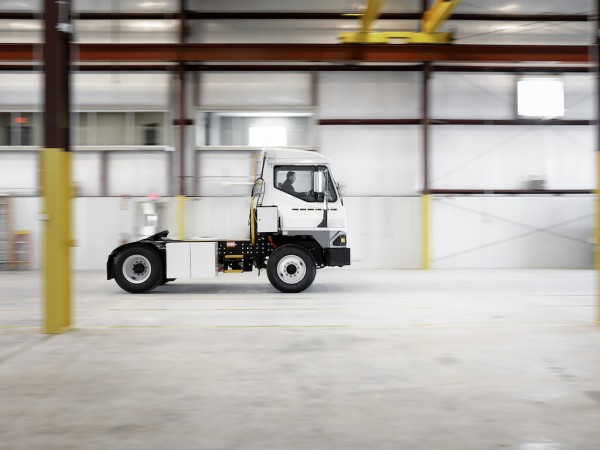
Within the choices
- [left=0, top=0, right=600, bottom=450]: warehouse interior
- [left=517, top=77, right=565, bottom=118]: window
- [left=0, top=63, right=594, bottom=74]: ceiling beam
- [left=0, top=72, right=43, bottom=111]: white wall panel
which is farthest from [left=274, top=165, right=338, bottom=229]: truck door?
[left=0, top=72, right=43, bottom=111]: white wall panel

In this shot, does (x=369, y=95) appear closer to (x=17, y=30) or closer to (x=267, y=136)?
(x=267, y=136)

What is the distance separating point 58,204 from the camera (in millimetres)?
6730

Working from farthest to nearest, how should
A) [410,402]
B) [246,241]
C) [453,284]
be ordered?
1. [453,284]
2. [246,241]
3. [410,402]

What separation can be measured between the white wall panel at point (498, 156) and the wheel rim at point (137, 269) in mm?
9585

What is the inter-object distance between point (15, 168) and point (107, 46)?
491 centimetres

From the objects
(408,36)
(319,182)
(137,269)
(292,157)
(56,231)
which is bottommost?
(137,269)

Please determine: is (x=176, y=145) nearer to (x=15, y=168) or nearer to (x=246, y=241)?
(x=15, y=168)

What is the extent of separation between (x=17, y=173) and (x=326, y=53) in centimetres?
997

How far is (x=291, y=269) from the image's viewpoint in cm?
1079

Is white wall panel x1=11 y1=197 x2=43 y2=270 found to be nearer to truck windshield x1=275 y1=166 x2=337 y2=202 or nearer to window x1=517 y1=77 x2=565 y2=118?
truck windshield x1=275 y1=166 x2=337 y2=202

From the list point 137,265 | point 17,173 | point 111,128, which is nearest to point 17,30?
point 111,128

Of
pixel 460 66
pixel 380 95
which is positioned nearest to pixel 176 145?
pixel 380 95

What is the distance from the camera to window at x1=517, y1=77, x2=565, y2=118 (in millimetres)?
16906

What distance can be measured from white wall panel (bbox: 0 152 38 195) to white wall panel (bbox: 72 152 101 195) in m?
1.30
